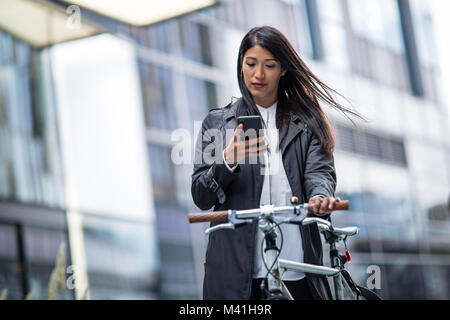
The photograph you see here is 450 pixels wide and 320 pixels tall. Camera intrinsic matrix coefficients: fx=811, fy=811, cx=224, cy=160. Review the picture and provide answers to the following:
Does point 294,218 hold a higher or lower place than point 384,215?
lower

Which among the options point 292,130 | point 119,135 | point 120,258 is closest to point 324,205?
point 292,130

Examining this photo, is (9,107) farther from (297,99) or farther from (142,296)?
(297,99)

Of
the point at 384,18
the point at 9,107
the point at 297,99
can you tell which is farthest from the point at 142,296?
the point at 384,18

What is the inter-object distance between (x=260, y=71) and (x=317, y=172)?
1.61 feet

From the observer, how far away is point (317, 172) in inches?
133

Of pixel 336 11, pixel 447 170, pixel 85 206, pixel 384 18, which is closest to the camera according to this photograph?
pixel 85 206

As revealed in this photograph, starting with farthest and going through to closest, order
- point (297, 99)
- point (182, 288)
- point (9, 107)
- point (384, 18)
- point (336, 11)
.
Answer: point (384, 18) → point (336, 11) → point (182, 288) → point (9, 107) → point (297, 99)

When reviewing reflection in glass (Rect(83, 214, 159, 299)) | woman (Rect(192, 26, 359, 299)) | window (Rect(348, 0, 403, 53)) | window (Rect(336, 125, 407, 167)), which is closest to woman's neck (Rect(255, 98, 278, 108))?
woman (Rect(192, 26, 359, 299))

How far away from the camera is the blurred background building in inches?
452

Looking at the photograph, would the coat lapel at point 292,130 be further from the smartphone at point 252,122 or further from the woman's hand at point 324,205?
the woman's hand at point 324,205

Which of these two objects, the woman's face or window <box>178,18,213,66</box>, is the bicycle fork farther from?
window <box>178,18,213,66</box>

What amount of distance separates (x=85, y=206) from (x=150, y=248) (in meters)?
1.33

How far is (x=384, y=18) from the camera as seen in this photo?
2066 centimetres
